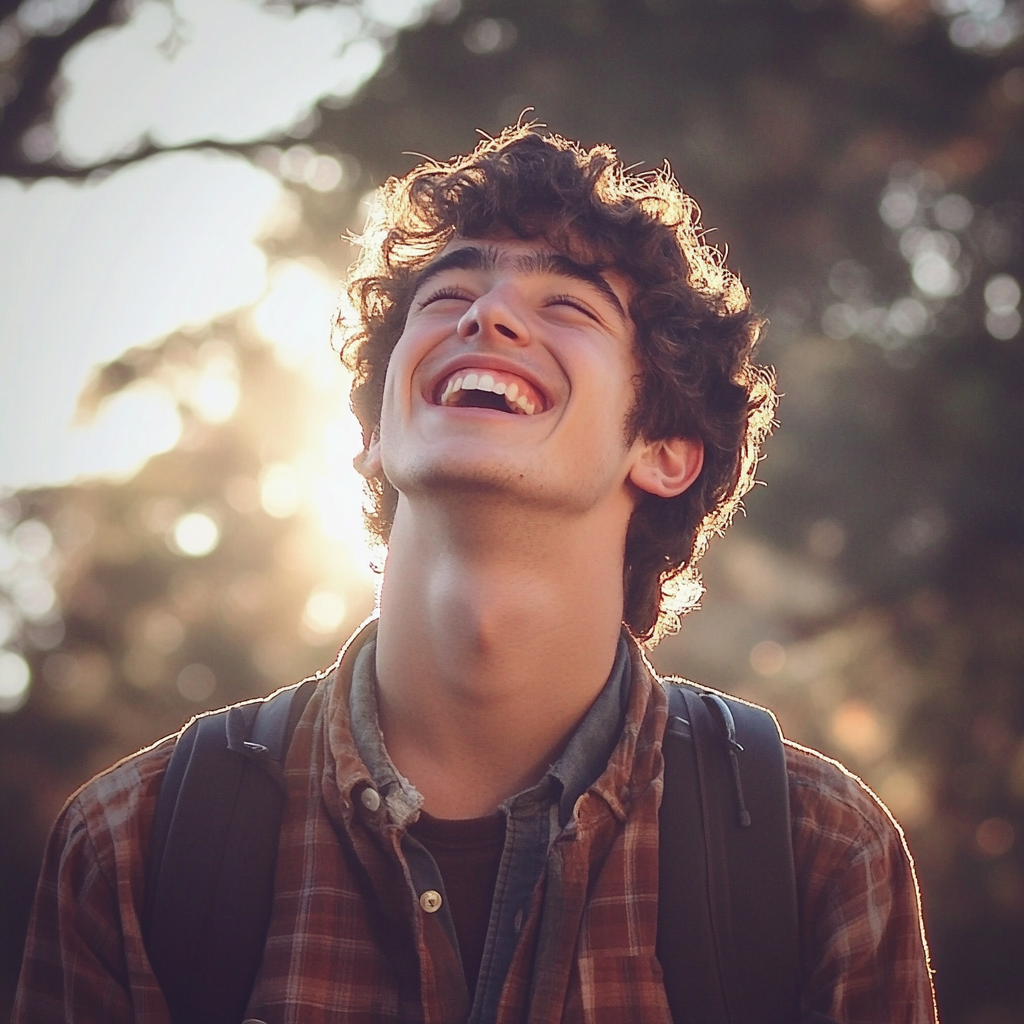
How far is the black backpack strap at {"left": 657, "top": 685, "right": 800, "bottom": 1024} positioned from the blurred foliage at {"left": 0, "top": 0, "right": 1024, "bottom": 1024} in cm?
531

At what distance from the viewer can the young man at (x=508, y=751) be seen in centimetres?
235

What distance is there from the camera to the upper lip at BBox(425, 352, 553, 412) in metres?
2.80

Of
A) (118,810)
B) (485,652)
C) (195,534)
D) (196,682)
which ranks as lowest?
(118,810)

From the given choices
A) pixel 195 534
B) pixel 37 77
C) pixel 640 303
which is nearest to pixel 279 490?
pixel 195 534

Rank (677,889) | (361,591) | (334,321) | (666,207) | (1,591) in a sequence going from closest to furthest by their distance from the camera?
(677,889), (666,207), (334,321), (361,591), (1,591)

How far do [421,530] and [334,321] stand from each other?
154 cm

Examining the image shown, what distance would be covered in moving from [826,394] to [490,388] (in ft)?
19.0

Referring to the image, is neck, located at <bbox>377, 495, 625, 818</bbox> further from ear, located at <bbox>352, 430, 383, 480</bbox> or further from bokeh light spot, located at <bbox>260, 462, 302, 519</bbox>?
bokeh light spot, located at <bbox>260, 462, 302, 519</bbox>

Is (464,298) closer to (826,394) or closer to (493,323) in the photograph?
(493,323)

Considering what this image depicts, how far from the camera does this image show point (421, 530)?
9.16ft

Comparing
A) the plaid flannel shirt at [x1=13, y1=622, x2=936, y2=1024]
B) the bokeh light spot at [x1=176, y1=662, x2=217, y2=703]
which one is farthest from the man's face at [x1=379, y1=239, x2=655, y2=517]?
the bokeh light spot at [x1=176, y1=662, x2=217, y2=703]

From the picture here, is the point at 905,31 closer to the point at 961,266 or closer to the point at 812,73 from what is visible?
the point at 812,73

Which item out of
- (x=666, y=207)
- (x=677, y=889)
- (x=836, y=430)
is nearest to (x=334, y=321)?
(x=666, y=207)

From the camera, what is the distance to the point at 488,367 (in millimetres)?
2816
